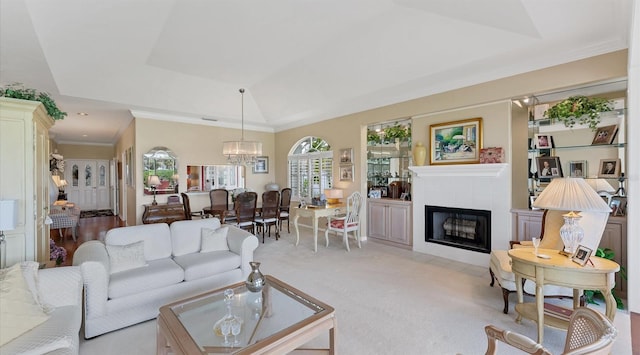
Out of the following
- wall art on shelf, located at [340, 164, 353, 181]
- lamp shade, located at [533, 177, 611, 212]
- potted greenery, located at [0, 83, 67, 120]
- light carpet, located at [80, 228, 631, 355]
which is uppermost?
potted greenery, located at [0, 83, 67, 120]

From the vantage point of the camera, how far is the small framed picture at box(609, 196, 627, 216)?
3.22 metres

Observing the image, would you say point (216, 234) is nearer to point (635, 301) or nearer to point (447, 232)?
point (447, 232)

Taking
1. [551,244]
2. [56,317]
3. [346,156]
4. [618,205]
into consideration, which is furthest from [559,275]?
[346,156]

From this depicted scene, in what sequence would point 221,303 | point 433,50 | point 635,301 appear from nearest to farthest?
1. point 221,303
2. point 635,301
3. point 433,50

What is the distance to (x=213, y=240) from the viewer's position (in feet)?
11.5

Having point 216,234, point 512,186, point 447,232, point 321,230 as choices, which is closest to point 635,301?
point 512,186

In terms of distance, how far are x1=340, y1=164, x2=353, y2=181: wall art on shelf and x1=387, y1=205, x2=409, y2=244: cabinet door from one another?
1140 mm

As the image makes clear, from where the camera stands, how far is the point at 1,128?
7.99 feet

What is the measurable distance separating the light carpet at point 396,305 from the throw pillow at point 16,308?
64 cm

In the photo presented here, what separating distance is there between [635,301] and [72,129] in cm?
1241

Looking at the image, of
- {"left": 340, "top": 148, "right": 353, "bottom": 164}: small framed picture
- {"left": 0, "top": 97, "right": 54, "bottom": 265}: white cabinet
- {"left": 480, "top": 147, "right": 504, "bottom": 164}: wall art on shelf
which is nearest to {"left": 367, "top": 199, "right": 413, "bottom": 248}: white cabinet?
{"left": 340, "top": 148, "right": 353, "bottom": 164}: small framed picture

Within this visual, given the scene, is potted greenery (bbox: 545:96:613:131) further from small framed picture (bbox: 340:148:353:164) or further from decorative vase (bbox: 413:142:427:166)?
small framed picture (bbox: 340:148:353:164)

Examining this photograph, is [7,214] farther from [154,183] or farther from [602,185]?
[602,185]

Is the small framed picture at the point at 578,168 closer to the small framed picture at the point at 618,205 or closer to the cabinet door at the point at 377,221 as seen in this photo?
the small framed picture at the point at 618,205
